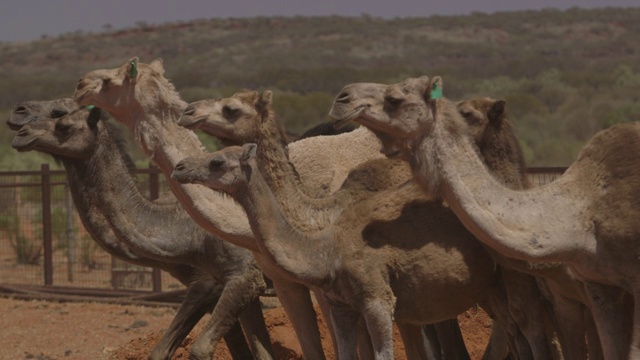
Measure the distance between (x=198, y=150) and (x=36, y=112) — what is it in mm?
1685

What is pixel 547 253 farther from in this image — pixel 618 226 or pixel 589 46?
pixel 589 46

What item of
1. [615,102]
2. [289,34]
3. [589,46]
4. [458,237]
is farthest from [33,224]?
[289,34]

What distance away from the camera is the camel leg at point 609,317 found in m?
8.19

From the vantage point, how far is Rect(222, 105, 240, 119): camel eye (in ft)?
32.0

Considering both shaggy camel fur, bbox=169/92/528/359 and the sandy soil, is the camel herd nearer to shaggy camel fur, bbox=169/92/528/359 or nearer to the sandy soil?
shaggy camel fur, bbox=169/92/528/359

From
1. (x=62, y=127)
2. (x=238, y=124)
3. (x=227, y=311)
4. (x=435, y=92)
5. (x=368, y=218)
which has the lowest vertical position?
(x=227, y=311)

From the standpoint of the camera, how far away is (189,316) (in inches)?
424

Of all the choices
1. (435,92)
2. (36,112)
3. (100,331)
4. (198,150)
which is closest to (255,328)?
(198,150)

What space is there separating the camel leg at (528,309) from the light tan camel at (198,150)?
1.52 metres

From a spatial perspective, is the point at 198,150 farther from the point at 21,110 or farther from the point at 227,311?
the point at 21,110

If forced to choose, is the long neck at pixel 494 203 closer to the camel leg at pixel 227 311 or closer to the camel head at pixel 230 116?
the camel head at pixel 230 116

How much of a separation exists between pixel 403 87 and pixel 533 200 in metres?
1.01

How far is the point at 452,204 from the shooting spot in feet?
26.6

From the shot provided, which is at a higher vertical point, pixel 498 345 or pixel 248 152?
pixel 248 152
